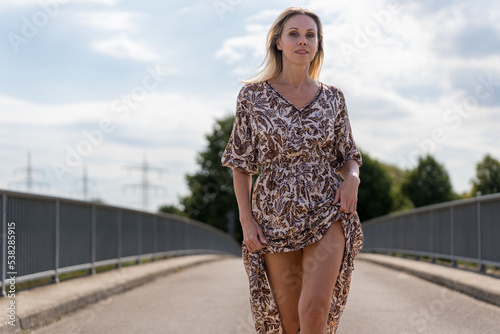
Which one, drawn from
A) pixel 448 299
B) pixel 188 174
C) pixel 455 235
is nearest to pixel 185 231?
pixel 455 235

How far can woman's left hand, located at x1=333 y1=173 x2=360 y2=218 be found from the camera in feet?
10.5

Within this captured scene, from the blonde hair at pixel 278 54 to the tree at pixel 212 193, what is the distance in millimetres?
49392

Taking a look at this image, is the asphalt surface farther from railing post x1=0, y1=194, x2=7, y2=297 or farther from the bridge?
railing post x1=0, y1=194, x2=7, y2=297

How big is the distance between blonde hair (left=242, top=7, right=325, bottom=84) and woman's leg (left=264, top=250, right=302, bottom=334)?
0.93 m

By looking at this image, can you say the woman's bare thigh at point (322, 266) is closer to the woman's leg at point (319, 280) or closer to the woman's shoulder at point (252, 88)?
the woman's leg at point (319, 280)

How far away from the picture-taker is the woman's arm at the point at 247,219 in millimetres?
3236

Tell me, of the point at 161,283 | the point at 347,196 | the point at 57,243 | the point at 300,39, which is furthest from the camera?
the point at 161,283

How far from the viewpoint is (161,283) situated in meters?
11.2

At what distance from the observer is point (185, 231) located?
68.2 ft

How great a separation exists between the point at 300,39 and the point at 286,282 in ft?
3.86

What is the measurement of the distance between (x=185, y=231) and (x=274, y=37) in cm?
1757
